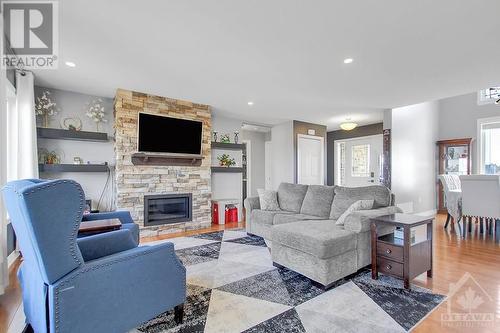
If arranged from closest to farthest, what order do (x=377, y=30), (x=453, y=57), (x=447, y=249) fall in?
(x=377, y=30) < (x=453, y=57) < (x=447, y=249)

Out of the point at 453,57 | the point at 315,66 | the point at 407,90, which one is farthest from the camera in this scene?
the point at 407,90

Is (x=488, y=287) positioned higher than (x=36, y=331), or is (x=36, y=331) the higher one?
(x=36, y=331)

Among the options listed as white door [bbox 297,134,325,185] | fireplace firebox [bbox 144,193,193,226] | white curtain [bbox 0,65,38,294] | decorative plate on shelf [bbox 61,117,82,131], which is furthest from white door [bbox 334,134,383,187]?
white curtain [bbox 0,65,38,294]

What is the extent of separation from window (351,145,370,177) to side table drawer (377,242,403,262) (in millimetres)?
4828

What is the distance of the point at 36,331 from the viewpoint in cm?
145

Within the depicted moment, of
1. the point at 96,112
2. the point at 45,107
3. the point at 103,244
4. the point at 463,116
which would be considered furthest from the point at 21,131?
the point at 463,116

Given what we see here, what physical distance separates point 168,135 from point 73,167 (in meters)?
1.55

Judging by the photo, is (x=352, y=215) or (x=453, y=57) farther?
(x=453, y=57)

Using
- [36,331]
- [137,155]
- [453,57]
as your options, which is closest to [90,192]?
[137,155]

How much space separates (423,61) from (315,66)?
1.28 m

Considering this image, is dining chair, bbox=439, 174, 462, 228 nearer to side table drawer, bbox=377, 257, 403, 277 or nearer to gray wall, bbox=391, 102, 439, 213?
gray wall, bbox=391, 102, 439, 213

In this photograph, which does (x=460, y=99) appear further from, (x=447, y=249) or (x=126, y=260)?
(x=126, y=260)

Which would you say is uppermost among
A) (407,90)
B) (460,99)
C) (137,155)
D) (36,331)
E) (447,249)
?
(460,99)

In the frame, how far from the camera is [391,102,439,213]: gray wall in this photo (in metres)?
5.33
